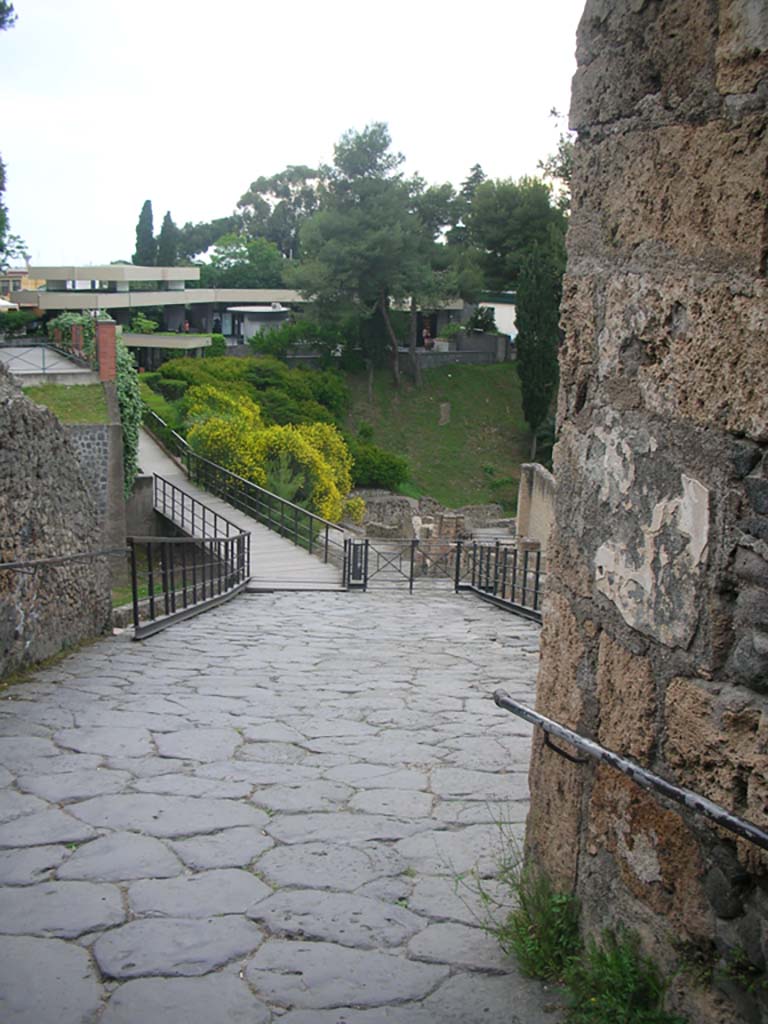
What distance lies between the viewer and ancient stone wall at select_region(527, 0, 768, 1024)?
1.96 meters

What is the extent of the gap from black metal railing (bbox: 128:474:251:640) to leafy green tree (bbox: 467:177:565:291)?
90.9 feet

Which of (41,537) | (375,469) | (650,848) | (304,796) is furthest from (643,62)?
(375,469)

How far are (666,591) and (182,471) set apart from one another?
78.3ft

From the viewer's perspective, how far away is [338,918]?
3.00 meters

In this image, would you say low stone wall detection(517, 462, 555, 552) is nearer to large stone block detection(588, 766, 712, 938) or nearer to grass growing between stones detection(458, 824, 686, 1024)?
grass growing between stones detection(458, 824, 686, 1024)

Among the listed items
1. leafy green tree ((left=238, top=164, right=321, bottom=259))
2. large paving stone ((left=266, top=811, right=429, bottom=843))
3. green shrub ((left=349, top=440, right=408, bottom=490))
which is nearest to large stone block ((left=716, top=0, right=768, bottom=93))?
large paving stone ((left=266, top=811, right=429, bottom=843))

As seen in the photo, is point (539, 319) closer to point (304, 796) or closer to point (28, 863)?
point (304, 796)

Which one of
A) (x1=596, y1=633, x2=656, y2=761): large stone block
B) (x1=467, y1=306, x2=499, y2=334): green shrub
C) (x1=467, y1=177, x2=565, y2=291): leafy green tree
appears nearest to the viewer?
(x1=596, y1=633, x2=656, y2=761): large stone block

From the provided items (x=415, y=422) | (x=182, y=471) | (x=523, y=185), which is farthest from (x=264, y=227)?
(x=182, y=471)

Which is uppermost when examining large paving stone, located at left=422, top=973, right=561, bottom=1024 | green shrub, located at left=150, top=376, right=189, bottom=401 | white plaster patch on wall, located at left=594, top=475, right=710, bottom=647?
white plaster patch on wall, located at left=594, top=475, right=710, bottom=647

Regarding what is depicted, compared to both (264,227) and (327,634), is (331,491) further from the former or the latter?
(264,227)

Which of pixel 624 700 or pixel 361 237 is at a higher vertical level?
pixel 361 237

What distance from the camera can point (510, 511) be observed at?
118ft

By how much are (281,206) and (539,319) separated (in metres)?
47.6
